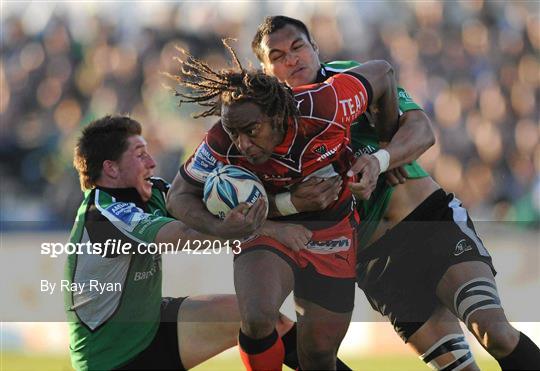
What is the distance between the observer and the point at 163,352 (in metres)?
5.90

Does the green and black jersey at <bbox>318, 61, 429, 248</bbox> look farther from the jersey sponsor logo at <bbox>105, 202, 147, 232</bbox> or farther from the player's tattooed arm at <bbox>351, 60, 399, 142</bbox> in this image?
the jersey sponsor logo at <bbox>105, 202, 147, 232</bbox>

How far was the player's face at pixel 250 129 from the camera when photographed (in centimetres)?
494

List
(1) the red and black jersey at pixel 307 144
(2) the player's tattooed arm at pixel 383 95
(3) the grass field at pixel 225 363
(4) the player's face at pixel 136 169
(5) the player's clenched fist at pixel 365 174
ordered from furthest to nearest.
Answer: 1. (3) the grass field at pixel 225 363
2. (4) the player's face at pixel 136 169
3. (2) the player's tattooed arm at pixel 383 95
4. (1) the red and black jersey at pixel 307 144
5. (5) the player's clenched fist at pixel 365 174

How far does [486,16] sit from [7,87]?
18.4ft

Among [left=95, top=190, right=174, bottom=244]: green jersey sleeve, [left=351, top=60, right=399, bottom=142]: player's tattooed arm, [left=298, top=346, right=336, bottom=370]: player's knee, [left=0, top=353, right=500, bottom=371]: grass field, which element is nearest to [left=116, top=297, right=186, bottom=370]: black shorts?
[left=95, top=190, right=174, bottom=244]: green jersey sleeve

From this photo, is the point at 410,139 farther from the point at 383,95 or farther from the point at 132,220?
the point at 132,220

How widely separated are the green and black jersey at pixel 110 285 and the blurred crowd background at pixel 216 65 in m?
5.22

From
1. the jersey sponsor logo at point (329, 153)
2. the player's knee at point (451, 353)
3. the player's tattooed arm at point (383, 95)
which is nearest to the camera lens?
the jersey sponsor logo at point (329, 153)

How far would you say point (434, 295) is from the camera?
5.95 meters

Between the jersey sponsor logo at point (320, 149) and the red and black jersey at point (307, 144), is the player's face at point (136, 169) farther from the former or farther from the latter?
the jersey sponsor logo at point (320, 149)

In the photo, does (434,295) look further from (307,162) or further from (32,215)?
(32,215)

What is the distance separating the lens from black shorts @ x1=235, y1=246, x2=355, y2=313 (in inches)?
210

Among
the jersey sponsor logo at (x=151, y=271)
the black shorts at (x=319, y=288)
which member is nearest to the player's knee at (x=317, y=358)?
the black shorts at (x=319, y=288)

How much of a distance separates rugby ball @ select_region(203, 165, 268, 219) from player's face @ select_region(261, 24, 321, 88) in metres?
0.84
